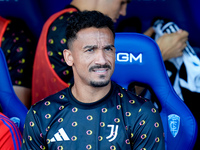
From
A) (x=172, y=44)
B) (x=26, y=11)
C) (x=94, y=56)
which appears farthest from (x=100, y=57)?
(x=26, y=11)

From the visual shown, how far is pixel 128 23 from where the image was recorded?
210cm

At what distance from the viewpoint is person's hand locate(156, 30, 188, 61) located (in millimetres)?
1632

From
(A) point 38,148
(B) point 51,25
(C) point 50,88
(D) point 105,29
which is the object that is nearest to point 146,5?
(B) point 51,25

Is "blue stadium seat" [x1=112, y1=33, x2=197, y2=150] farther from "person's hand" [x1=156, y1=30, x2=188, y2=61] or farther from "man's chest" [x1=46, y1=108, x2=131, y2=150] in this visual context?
"person's hand" [x1=156, y1=30, x2=188, y2=61]

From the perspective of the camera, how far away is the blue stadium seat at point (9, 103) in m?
1.35

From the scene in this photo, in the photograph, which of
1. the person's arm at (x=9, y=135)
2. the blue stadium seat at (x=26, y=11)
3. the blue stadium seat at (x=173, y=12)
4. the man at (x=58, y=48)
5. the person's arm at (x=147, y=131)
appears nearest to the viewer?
the person's arm at (x=147, y=131)

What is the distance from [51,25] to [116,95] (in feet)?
2.30

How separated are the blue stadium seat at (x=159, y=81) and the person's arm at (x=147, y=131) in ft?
0.65

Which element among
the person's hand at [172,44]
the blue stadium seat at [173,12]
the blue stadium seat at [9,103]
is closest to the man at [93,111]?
the blue stadium seat at [9,103]

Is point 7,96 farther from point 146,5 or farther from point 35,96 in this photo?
point 146,5

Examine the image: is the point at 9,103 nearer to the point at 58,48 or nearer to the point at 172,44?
the point at 58,48

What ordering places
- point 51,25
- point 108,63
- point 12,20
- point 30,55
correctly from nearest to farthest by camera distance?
point 108,63
point 51,25
point 30,55
point 12,20

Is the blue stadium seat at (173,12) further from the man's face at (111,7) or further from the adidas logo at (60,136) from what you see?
the adidas logo at (60,136)

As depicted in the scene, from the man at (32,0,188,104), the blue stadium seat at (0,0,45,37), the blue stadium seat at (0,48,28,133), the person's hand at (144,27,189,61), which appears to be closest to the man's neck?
the blue stadium seat at (0,48,28,133)
